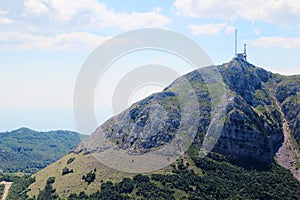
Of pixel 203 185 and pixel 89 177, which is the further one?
pixel 89 177

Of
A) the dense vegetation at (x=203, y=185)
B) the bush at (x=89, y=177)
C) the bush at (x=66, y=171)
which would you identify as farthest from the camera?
the bush at (x=66, y=171)

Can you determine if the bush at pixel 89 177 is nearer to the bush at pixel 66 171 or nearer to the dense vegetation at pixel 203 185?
the dense vegetation at pixel 203 185

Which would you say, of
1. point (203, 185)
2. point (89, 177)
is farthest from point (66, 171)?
point (203, 185)

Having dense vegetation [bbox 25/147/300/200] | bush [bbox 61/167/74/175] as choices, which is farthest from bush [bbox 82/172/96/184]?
bush [bbox 61/167/74/175]

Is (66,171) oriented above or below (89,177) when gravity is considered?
below

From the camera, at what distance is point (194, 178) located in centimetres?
17712

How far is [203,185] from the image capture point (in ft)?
567

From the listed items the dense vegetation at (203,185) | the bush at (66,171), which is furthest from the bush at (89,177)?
the bush at (66,171)

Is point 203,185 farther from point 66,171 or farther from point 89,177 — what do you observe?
point 66,171

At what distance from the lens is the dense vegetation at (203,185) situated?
163750 millimetres

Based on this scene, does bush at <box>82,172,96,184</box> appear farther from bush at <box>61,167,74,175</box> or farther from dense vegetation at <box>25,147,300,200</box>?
bush at <box>61,167,74,175</box>

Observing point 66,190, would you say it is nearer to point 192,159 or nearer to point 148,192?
point 148,192

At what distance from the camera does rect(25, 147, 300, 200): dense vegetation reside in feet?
537

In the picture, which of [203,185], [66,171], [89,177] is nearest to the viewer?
[203,185]
